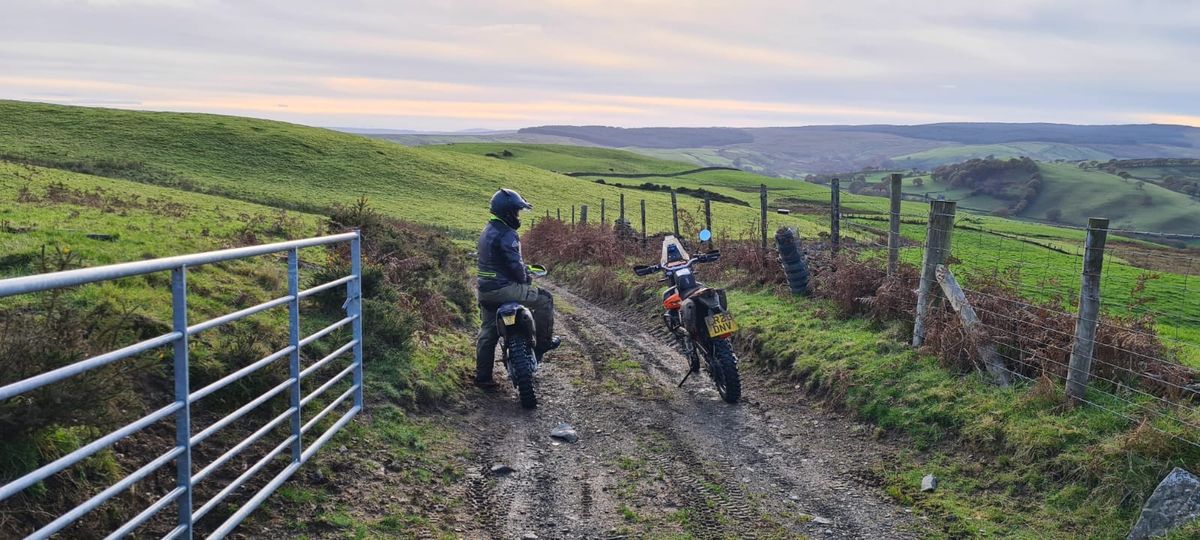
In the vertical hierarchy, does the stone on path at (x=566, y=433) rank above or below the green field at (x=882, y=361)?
below

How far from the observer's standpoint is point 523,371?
30.1ft

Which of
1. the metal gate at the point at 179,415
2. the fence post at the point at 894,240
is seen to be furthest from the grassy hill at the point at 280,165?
the metal gate at the point at 179,415

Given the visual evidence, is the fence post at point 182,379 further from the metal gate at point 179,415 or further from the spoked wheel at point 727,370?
the spoked wheel at point 727,370

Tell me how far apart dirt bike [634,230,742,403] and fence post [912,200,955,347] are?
2239 millimetres

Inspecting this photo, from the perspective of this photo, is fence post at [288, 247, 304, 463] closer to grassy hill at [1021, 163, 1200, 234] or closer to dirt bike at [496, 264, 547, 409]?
dirt bike at [496, 264, 547, 409]

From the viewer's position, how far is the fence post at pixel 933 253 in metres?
9.83

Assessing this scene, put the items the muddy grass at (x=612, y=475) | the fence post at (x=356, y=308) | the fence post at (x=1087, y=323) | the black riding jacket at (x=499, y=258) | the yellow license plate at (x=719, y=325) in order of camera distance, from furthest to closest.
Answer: the yellow license plate at (x=719, y=325) < the black riding jacket at (x=499, y=258) < the fence post at (x=356, y=308) < the fence post at (x=1087, y=323) < the muddy grass at (x=612, y=475)

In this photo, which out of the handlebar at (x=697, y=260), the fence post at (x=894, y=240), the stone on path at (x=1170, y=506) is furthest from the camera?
the fence post at (x=894, y=240)

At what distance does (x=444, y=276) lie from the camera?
48.4 feet

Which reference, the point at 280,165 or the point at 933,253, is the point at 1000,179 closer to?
the point at 280,165

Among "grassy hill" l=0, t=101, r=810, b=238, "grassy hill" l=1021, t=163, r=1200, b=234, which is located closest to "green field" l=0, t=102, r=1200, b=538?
"grassy hill" l=0, t=101, r=810, b=238

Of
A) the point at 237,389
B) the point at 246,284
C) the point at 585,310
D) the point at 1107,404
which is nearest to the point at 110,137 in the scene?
the point at 585,310

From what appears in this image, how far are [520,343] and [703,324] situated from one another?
2.11 meters

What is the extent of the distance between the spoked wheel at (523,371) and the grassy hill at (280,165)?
97.1ft
